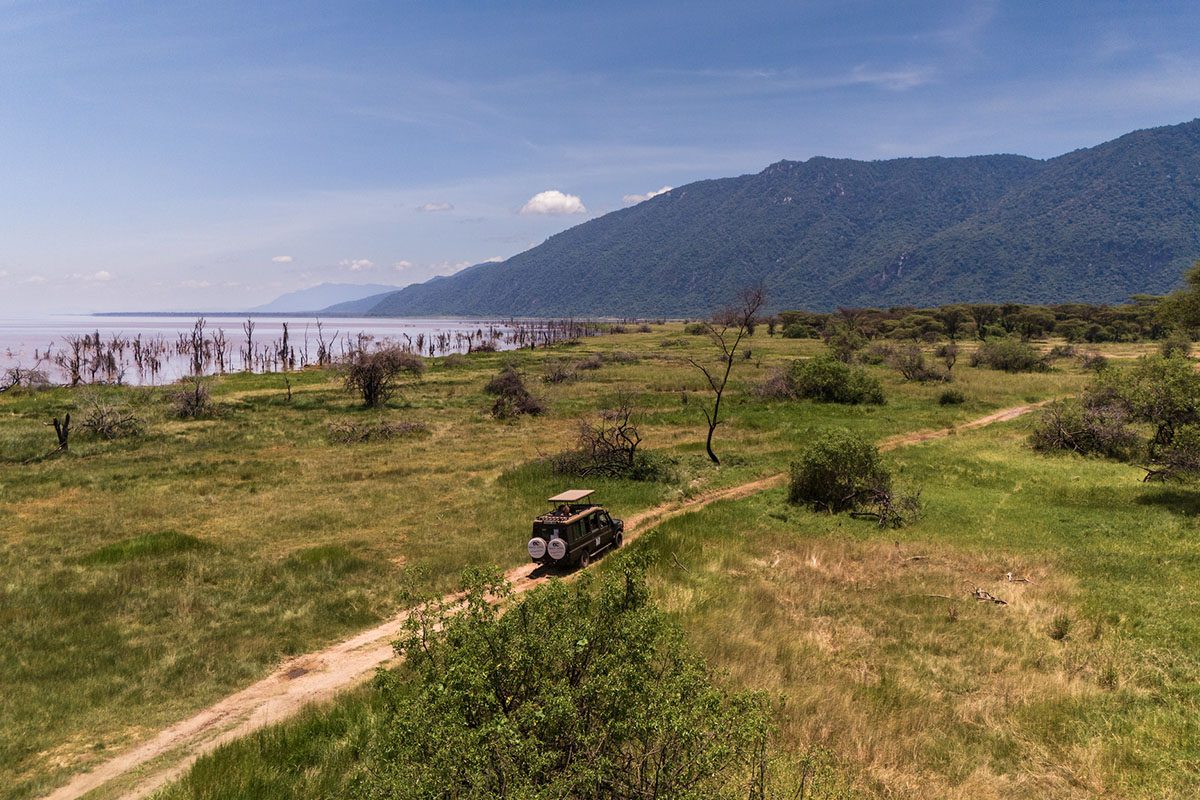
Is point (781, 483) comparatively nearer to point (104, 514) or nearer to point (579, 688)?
point (579, 688)

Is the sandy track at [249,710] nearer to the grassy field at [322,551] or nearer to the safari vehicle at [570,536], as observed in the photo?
the grassy field at [322,551]

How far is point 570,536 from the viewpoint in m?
16.5

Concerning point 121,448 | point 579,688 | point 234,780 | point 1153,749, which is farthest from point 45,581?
point 1153,749

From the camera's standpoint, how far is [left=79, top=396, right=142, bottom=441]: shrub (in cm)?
3597

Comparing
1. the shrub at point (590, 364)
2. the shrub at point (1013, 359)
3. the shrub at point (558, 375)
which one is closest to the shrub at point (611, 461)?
the shrub at point (558, 375)

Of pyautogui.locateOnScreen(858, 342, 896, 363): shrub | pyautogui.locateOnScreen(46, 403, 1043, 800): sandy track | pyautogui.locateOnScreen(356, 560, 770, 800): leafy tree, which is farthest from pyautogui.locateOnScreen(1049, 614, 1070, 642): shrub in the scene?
pyautogui.locateOnScreen(858, 342, 896, 363): shrub

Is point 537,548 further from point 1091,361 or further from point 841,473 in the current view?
point 1091,361

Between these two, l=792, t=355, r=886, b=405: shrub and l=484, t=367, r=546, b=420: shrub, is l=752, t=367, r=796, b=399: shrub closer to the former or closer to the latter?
l=792, t=355, r=886, b=405: shrub

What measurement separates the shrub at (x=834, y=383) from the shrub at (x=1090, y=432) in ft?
46.2

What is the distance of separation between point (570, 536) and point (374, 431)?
24.7 m

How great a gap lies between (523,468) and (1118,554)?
71.4ft

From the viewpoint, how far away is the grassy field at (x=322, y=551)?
10.4m

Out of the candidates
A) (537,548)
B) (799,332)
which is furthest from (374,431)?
(799,332)

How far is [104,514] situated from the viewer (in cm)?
2198
